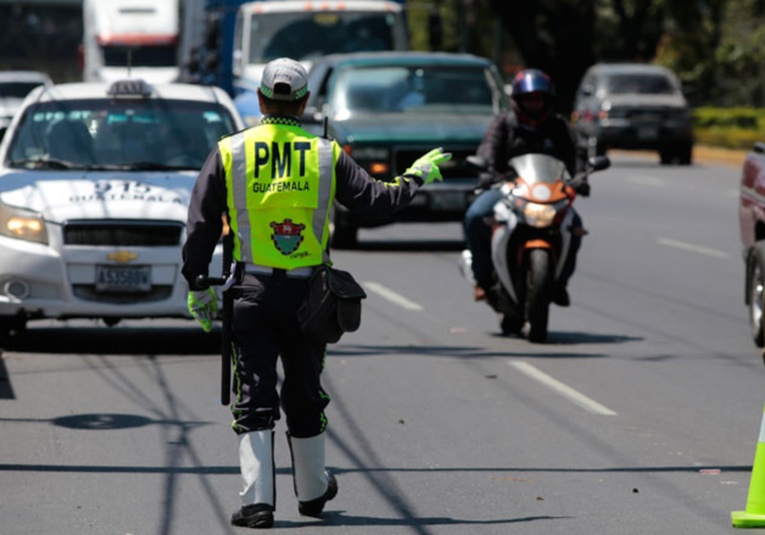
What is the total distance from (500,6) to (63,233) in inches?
1970

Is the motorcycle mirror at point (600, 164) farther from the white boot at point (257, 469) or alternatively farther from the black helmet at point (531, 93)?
the white boot at point (257, 469)

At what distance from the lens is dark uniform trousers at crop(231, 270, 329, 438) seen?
7.37 metres

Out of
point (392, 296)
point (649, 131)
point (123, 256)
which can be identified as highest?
point (123, 256)

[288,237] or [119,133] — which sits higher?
[288,237]

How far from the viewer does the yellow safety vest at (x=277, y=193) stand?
7395 mm

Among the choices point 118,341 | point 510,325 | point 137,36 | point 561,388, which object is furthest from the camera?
point 137,36

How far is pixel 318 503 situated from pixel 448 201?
13.0 metres

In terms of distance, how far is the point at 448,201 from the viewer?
20406 mm

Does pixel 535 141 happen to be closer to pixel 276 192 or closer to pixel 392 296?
pixel 392 296

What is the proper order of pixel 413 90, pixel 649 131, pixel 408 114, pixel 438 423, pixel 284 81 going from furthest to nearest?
pixel 649 131, pixel 413 90, pixel 408 114, pixel 438 423, pixel 284 81

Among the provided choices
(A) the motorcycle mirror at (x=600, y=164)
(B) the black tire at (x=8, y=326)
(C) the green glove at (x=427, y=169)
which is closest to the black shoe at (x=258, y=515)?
(C) the green glove at (x=427, y=169)

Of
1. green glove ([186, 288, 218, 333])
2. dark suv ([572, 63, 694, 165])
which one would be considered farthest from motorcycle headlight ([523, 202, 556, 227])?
dark suv ([572, 63, 694, 165])

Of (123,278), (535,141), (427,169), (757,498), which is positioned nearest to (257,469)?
(427,169)

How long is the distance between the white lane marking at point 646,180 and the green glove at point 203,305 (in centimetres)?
2611
